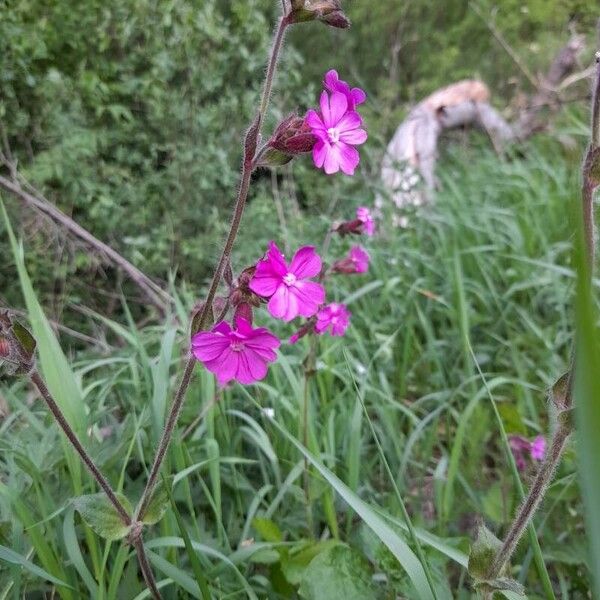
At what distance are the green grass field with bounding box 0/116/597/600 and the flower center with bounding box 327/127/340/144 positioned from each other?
1.05 feet

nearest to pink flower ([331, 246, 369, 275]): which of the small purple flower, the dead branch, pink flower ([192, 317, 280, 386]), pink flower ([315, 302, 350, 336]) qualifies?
pink flower ([315, 302, 350, 336])

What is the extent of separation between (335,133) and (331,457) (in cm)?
73

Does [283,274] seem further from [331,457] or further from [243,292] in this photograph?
[331,457]

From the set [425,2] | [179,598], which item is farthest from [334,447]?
[425,2]

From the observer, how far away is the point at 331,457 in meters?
1.37

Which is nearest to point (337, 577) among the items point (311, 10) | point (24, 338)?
point (24, 338)

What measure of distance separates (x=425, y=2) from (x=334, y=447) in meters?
6.46

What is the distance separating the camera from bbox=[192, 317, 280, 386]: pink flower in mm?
839

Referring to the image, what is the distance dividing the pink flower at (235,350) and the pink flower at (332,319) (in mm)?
395

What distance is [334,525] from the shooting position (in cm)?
128

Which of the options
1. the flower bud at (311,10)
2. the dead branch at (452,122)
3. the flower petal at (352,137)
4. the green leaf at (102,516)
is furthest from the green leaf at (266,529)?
the dead branch at (452,122)

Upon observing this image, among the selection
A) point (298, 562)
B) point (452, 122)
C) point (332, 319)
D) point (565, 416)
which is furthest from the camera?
point (452, 122)

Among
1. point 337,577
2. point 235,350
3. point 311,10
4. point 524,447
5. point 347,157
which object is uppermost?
point 311,10

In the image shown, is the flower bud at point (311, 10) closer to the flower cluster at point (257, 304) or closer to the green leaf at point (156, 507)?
the flower cluster at point (257, 304)
